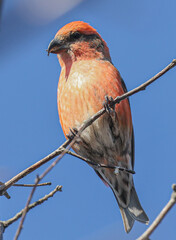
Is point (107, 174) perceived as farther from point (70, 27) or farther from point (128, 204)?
point (70, 27)

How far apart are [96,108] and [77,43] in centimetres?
97

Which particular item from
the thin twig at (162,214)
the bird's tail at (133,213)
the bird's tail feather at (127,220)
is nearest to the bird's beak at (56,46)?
the bird's tail at (133,213)

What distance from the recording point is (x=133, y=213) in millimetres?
3939

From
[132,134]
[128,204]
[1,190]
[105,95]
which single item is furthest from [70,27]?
[1,190]

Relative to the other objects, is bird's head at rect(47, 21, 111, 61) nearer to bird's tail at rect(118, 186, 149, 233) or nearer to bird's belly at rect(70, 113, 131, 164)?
bird's belly at rect(70, 113, 131, 164)

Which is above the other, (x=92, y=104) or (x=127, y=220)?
(x=92, y=104)

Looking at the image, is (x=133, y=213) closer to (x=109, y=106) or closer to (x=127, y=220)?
(x=127, y=220)

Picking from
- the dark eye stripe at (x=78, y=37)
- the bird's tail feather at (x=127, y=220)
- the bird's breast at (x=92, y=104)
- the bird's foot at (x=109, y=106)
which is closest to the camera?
the bird's foot at (x=109, y=106)

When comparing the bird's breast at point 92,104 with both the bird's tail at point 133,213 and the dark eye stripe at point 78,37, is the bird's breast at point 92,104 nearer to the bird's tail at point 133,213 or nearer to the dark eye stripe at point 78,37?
the dark eye stripe at point 78,37

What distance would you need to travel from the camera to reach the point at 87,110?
355 centimetres

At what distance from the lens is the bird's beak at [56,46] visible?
398cm

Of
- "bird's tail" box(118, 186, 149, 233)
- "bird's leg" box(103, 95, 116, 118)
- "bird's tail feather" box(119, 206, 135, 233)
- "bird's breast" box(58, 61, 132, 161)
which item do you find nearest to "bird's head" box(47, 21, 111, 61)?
"bird's breast" box(58, 61, 132, 161)

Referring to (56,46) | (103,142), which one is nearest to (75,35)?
(56,46)

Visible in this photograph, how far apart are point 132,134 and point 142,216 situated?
0.92 metres
